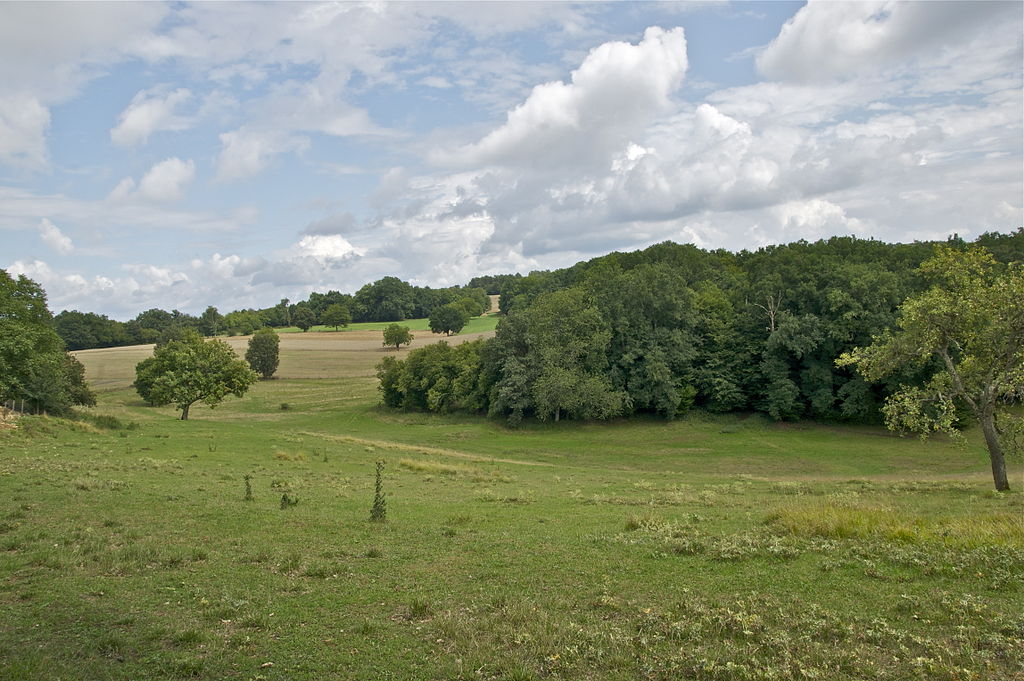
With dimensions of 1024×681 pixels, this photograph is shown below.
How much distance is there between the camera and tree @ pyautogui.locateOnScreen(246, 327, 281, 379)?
103438 mm

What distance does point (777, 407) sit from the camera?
57531 mm

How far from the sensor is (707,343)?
6550 cm

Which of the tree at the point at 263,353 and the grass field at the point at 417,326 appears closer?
the tree at the point at 263,353

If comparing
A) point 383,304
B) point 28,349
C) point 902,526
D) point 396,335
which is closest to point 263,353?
point 396,335

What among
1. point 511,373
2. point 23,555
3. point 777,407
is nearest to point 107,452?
point 23,555

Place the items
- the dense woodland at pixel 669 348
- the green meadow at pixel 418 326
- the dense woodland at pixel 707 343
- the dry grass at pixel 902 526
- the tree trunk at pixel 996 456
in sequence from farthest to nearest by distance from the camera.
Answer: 1. the green meadow at pixel 418 326
2. the dense woodland at pixel 707 343
3. the dense woodland at pixel 669 348
4. the tree trunk at pixel 996 456
5. the dry grass at pixel 902 526

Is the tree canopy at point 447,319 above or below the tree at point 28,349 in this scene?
above

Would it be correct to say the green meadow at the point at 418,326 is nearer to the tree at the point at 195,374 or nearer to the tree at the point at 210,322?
the tree at the point at 210,322

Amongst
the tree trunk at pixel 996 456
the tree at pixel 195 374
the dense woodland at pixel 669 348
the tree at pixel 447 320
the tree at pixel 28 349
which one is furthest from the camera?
the tree at pixel 447 320

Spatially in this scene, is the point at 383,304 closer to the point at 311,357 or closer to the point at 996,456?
the point at 311,357

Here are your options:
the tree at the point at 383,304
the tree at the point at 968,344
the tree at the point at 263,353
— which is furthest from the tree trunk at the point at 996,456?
the tree at the point at 383,304

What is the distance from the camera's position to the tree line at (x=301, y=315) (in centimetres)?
15162

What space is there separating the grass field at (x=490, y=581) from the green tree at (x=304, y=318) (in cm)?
14656

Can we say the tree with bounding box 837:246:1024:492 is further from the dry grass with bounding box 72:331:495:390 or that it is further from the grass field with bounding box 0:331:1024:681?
the dry grass with bounding box 72:331:495:390
